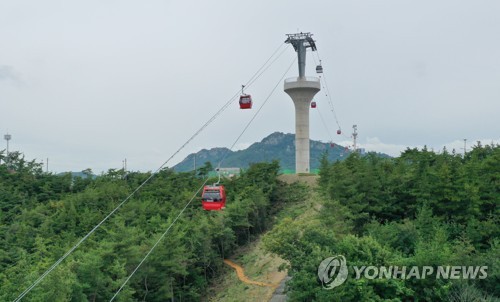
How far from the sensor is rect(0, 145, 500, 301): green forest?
19438 mm

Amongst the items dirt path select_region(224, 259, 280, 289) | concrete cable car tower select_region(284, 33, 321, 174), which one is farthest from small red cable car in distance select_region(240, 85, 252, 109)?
concrete cable car tower select_region(284, 33, 321, 174)

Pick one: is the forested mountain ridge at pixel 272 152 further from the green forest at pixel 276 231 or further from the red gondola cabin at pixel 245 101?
the red gondola cabin at pixel 245 101

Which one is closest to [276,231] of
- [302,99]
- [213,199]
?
[213,199]

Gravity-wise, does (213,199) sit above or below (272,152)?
below

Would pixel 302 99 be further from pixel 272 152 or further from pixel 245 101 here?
A: pixel 272 152

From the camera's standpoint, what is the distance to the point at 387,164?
34906mm

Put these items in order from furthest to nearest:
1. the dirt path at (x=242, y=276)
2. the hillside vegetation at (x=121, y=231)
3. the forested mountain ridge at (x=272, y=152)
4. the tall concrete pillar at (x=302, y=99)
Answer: the forested mountain ridge at (x=272, y=152) < the tall concrete pillar at (x=302, y=99) < the dirt path at (x=242, y=276) < the hillside vegetation at (x=121, y=231)

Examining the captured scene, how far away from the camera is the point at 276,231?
22344 millimetres

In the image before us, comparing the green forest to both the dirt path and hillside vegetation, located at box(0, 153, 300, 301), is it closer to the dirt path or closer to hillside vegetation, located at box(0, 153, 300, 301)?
hillside vegetation, located at box(0, 153, 300, 301)

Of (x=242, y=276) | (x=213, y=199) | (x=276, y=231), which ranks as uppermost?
(x=213, y=199)

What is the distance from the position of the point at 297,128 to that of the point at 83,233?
24572mm

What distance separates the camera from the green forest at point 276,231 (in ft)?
63.8

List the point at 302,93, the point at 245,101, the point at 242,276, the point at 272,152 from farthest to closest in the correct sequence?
the point at 272,152 < the point at 302,93 < the point at 242,276 < the point at 245,101

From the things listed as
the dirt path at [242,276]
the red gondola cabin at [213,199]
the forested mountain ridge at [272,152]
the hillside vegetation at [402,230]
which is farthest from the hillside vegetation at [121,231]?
the forested mountain ridge at [272,152]
